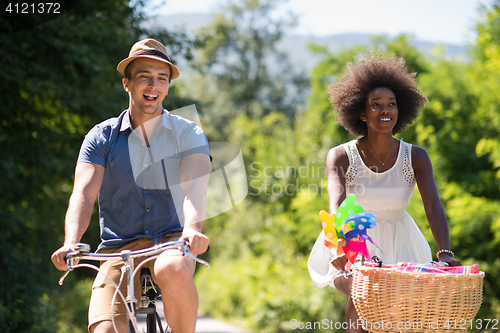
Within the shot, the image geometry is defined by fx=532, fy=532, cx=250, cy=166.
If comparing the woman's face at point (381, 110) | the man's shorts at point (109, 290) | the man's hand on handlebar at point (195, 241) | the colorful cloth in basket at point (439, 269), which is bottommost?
the man's shorts at point (109, 290)

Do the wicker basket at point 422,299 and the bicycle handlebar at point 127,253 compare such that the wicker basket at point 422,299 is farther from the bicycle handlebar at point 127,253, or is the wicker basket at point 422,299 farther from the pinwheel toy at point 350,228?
the bicycle handlebar at point 127,253

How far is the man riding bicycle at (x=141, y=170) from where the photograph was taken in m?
3.08

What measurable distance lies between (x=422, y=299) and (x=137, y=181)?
1734 millimetres

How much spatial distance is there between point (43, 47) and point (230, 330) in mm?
7943

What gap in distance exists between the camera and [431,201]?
11.5 feet

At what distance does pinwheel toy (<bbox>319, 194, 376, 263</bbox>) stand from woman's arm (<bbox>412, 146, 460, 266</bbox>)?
64cm

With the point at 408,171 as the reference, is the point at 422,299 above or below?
below

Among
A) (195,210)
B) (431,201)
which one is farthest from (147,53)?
(431,201)

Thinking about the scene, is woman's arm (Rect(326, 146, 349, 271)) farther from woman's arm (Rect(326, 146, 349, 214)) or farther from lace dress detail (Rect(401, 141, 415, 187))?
lace dress detail (Rect(401, 141, 415, 187))

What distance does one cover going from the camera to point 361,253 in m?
2.84

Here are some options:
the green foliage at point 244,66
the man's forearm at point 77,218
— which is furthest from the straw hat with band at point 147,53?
the green foliage at point 244,66

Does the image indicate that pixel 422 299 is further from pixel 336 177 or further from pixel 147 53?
pixel 147 53

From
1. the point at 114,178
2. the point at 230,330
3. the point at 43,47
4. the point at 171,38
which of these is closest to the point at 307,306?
the point at 230,330

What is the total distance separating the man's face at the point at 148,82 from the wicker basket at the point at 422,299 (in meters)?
1.64
